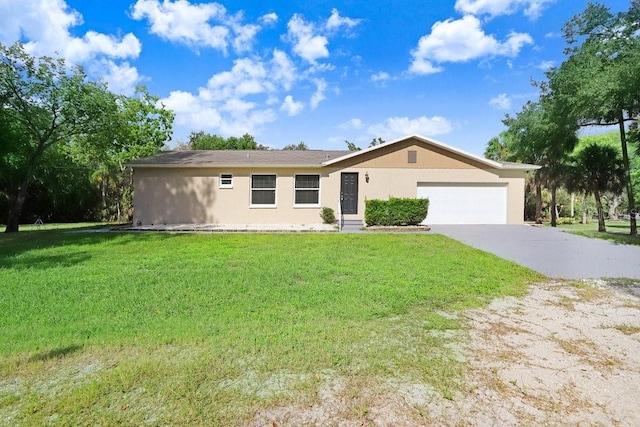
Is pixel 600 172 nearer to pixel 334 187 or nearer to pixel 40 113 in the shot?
pixel 334 187

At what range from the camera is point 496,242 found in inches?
421

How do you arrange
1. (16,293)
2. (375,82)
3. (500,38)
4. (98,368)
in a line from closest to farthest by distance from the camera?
(98,368) → (16,293) → (500,38) → (375,82)

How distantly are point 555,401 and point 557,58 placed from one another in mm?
16833

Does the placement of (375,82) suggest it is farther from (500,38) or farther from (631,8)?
(631,8)

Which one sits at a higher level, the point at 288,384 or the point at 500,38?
the point at 500,38

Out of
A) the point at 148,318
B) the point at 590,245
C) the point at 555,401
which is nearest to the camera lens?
the point at 555,401

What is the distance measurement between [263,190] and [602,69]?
13.2 metres

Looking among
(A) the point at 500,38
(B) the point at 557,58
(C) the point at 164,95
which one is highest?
(C) the point at 164,95

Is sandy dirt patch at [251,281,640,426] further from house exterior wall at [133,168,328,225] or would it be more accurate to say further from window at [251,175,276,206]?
window at [251,175,276,206]

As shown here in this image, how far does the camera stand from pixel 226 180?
15625mm

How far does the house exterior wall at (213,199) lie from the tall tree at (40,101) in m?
3.15

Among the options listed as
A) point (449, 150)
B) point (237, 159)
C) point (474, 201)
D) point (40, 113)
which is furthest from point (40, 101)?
point (474, 201)

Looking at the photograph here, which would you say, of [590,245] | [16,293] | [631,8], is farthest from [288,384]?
[631,8]

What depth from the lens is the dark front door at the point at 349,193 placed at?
15711 millimetres
